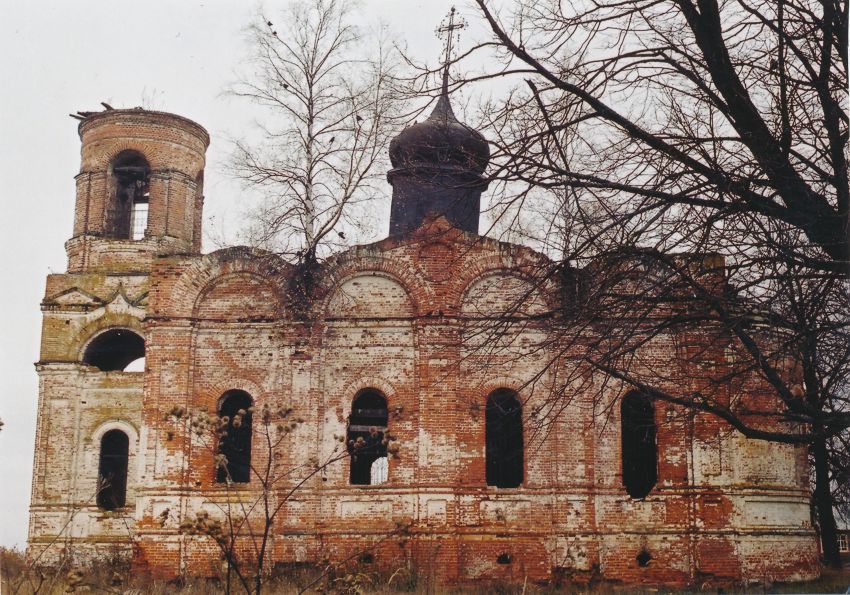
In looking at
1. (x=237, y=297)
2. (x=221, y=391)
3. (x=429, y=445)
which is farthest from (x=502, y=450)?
(x=237, y=297)

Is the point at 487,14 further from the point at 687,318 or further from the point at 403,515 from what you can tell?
the point at 403,515

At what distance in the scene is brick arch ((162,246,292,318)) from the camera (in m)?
16.2

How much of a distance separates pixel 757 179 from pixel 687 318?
1.13m

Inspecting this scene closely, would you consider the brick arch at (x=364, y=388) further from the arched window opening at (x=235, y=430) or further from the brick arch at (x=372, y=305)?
the arched window opening at (x=235, y=430)

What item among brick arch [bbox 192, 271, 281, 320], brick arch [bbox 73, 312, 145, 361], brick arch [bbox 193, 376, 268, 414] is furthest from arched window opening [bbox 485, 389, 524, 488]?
brick arch [bbox 73, 312, 145, 361]

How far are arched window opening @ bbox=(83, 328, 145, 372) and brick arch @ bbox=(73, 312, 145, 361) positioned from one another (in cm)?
12

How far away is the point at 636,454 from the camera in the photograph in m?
16.1

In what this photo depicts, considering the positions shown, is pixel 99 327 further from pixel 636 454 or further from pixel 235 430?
pixel 636 454

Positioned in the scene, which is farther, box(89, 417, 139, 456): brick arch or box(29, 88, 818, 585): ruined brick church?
box(89, 417, 139, 456): brick arch

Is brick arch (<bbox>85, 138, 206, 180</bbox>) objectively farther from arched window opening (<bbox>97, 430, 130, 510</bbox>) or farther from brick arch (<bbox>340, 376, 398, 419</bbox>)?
brick arch (<bbox>340, 376, 398, 419</bbox>)

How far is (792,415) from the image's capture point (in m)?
8.25

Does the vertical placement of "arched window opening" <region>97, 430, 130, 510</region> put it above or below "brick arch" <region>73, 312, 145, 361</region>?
below

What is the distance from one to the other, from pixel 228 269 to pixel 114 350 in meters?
7.19

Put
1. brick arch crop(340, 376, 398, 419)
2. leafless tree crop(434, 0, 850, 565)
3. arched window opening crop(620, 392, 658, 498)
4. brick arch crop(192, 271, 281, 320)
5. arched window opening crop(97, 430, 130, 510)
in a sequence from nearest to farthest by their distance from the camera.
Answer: leafless tree crop(434, 0, 850, 565) → brick arch crop(340, 376, 398, 419) → arched window opening crop(620, 392, 658, 498) → brick arch crop(192, 271, 281, 320) → arched window opening crop(97, 430, 130, 510)
